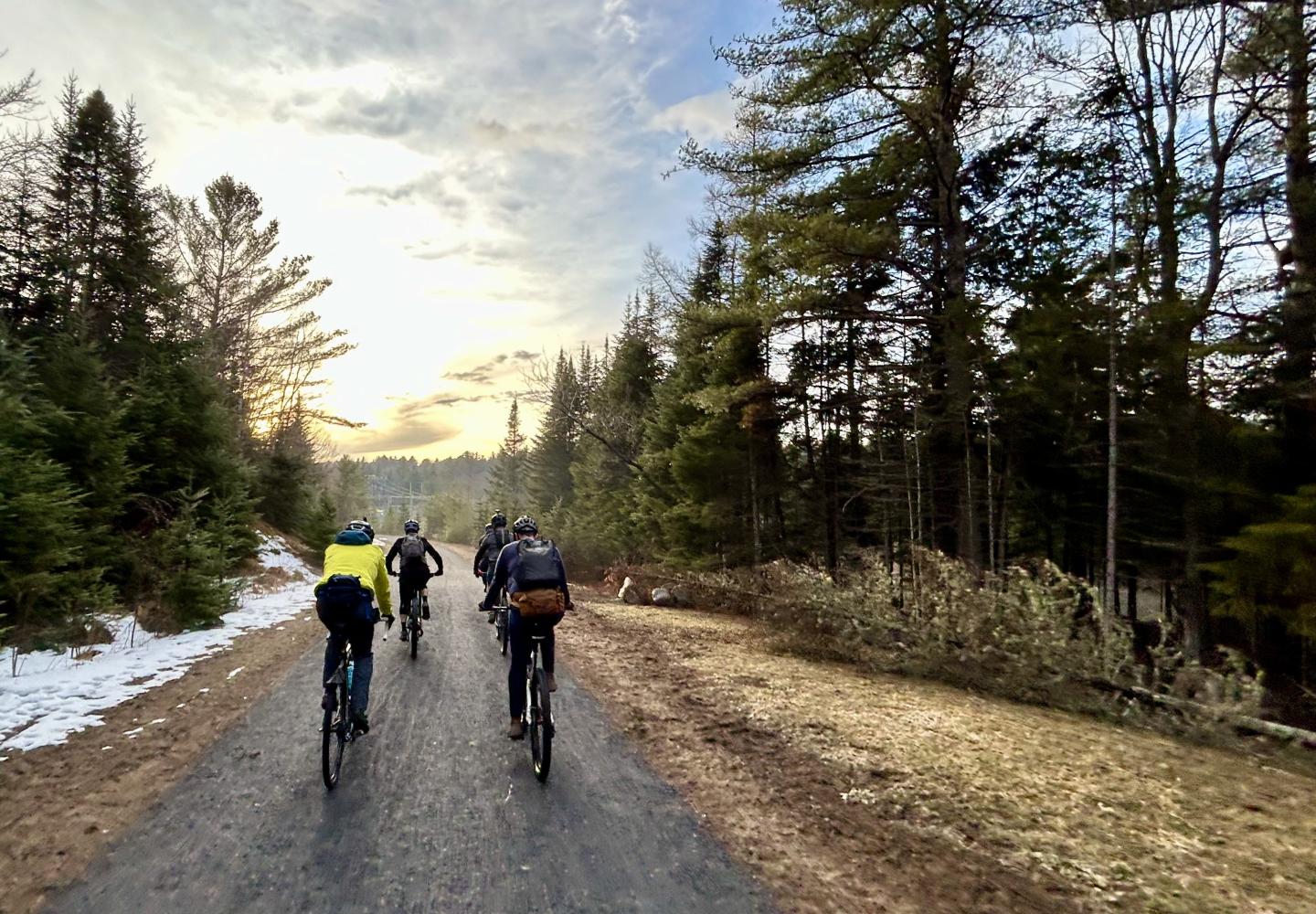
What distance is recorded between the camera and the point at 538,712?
5312mm

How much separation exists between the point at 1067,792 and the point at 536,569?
4.81 m

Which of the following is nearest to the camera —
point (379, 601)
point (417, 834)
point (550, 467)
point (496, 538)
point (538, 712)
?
point (417, 834)

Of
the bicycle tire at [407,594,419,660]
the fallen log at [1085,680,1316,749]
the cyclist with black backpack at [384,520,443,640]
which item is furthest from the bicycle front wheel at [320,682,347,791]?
the fallen log at [1085,680,1316,749]

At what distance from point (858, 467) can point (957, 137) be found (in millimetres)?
9292

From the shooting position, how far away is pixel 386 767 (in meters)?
5.31

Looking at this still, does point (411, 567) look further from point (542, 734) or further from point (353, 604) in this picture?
point (542, 734)

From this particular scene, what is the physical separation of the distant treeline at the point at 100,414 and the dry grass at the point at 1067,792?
884 centimetres

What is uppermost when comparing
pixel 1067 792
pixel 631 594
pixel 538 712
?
pixel 538 712

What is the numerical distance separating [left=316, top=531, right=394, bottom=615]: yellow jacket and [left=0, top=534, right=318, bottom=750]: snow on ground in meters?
3.26

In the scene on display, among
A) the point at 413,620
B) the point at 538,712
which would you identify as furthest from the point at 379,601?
the point at 413,620

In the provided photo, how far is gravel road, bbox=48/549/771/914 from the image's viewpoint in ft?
11.5

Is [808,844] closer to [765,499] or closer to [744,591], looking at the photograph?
[744,591]

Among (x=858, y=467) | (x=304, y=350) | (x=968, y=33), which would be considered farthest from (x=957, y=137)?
(x=304, y=350)

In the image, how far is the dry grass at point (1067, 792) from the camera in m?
3.79
